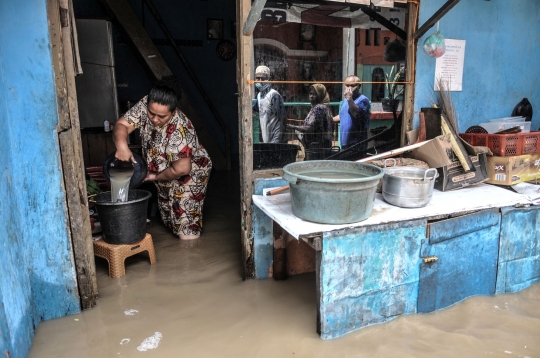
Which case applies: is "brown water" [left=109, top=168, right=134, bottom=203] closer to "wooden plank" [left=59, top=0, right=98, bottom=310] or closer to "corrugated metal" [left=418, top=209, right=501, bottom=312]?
"wooden plank" [left=59, top=0, right=98, bottom=310]

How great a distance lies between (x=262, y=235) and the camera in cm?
327

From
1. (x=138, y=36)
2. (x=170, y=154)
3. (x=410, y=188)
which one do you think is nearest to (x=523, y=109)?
(x=410, y=188)

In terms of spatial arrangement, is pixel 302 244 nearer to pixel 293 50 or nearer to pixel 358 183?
pixel 358 183

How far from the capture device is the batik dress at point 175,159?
3.83m

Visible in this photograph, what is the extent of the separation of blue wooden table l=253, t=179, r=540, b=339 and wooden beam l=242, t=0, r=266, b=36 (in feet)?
3.65

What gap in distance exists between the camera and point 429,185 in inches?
106

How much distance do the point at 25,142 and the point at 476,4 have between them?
376cm

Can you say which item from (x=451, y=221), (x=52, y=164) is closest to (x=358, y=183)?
(x=451, y=221)

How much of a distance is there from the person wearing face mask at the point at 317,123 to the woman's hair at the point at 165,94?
1.18 m

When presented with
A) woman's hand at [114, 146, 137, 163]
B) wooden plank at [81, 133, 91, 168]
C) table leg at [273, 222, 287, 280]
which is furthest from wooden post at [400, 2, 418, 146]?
wooden plank at [81, 133, 91, 168]

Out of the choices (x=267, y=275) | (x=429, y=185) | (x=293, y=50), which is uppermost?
(x=293, y=50)

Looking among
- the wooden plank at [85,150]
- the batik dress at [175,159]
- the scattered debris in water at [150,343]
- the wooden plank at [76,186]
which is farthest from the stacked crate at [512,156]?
the wooden plank at [85,150]

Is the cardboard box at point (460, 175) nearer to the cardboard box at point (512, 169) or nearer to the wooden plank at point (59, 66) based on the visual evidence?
the cardboard box at point (512, 169)

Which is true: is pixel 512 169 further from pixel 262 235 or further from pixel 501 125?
pixel 262 235
